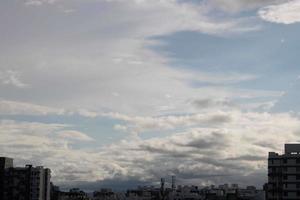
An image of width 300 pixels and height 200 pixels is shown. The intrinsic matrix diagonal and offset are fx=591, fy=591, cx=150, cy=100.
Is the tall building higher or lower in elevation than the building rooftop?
lower

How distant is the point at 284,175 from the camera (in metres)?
168

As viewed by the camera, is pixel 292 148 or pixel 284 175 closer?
pixel 284 175

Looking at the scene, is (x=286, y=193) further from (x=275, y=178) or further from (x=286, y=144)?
(x=286, y=144)

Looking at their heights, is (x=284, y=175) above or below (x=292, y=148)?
below

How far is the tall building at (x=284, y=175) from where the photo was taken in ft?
538

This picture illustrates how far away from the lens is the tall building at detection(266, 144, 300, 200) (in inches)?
6462

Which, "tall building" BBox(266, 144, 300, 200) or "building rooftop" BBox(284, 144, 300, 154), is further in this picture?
"building rooftop" BBox(284, 144, 300, 154)

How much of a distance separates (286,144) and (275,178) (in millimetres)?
12458

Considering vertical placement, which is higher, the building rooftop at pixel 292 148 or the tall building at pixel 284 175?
the building rooftop at pixel 292 148

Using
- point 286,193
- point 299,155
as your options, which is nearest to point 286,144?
point 299,155

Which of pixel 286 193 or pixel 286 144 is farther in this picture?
pixel 286 144

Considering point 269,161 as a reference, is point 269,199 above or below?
below

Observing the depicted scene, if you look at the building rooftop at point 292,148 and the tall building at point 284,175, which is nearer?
the tall building at point 284,175

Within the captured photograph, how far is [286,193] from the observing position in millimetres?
164125
